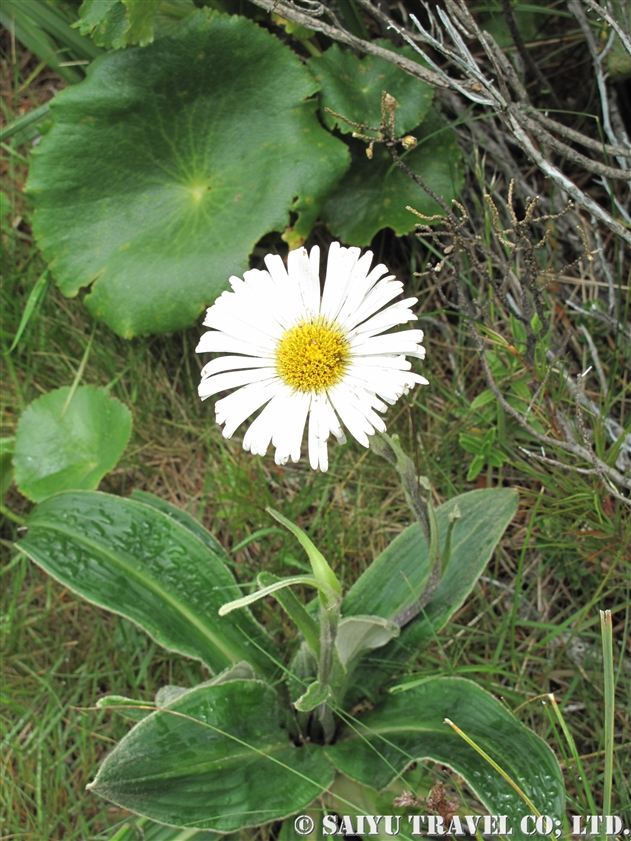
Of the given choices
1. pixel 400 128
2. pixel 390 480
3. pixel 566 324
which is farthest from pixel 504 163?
pixel 390 480

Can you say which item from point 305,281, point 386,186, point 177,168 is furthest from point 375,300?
point 177,168

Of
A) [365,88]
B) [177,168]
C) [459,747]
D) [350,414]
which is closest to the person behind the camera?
[350,414]

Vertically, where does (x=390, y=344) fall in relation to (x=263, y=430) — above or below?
above

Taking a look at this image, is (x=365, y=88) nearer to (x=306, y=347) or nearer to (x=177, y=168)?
(x=177, y=168)

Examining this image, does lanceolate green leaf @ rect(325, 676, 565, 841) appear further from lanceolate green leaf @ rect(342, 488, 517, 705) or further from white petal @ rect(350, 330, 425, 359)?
white petal @ rect(350, 330, 425, 359)

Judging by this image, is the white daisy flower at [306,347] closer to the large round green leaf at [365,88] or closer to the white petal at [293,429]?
the white petal at [293,429]

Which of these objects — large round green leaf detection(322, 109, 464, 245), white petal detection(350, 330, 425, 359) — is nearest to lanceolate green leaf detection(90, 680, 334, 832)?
white petal detection(350, 330, 425, 359)

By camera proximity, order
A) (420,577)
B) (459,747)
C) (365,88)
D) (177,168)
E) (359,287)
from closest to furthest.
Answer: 1. (359,287)
2. (459,747)
3. (420,577)
4. (365,88)
5. (177,168)
